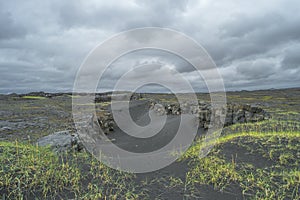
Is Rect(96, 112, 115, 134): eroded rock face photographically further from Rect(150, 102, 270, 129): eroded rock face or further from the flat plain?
the flat plain

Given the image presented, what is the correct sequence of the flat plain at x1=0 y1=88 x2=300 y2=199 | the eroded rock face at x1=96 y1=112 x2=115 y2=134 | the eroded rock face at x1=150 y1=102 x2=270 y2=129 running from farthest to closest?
the eroded rock face at x1=96 y1=112 x2=115 y2=134
the eroded rock face at x1=150 y1=102 x2=270 y2=129
the flat plain at x1=0 y1=88 x2=300 y2=199

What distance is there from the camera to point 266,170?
5152 millimetres

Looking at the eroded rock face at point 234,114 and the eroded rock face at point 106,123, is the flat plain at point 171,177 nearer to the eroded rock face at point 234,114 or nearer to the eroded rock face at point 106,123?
the eroded rock face at point 234,114

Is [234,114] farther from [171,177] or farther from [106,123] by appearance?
[171,177]

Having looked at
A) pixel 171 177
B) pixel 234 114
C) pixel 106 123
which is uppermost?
pixel 234 114

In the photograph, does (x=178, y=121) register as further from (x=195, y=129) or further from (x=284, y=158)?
(x=284, y=158)

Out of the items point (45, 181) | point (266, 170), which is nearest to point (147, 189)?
point (45, 181)

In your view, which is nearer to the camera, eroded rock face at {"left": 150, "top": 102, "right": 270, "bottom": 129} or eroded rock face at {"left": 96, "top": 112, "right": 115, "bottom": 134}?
eroded rock face at {"left": 150, "top": 102, "right": 270, "bottom": 129}

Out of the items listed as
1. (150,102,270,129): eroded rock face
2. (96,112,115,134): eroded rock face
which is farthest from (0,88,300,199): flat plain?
(96,112,115,134): eroded rock face

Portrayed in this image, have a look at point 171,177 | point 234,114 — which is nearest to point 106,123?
point 234,114

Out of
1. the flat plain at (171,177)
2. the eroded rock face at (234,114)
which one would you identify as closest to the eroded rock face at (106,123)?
the eroded rock face at (234,114)

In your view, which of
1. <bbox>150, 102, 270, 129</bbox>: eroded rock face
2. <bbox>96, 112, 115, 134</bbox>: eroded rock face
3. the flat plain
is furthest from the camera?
<bbox>96, 112, 115, 134</bbox>: eroded rock face

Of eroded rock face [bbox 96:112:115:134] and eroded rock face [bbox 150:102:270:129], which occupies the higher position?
eroded rock face [bbox 150:102:270:129]

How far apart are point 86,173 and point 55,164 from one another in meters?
0.74
